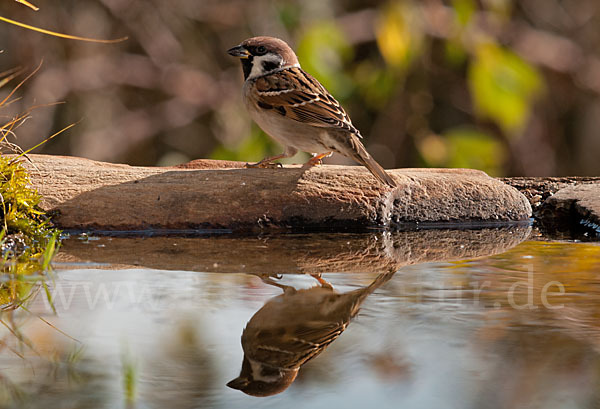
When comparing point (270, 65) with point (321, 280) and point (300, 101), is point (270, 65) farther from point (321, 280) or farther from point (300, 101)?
point (321, 280)

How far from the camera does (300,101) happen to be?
4.63 m

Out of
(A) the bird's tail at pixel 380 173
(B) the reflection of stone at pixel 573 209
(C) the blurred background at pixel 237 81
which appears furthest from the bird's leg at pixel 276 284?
(C) the blurred background at pixel 237 81

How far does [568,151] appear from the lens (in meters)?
7.91

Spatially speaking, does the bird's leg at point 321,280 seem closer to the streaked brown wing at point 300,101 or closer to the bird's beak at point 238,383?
the bird's beak at point 238,383

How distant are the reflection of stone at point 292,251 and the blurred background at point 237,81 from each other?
2706 millimetres

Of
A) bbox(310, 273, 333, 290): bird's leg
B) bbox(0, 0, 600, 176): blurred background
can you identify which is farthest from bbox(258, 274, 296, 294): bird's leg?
bbox(0, 0, 600, 176): blurred background

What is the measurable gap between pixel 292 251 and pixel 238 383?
168cm

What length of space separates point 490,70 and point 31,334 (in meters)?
4.46

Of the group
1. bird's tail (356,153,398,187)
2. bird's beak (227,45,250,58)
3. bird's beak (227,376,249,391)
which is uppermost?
bird's beak (227,45,250,58)

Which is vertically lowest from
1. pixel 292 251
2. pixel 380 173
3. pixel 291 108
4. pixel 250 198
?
pixel 292 251

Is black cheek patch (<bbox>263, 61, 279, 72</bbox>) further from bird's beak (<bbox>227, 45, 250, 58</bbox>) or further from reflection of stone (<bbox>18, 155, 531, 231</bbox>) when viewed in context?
reflection of stone (<bbox>18, 155, 531, 231</bbox>)

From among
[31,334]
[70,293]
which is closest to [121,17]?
[70,293]

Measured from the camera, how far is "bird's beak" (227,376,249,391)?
171 cm

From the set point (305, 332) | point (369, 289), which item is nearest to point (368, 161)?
point (369, 289)
